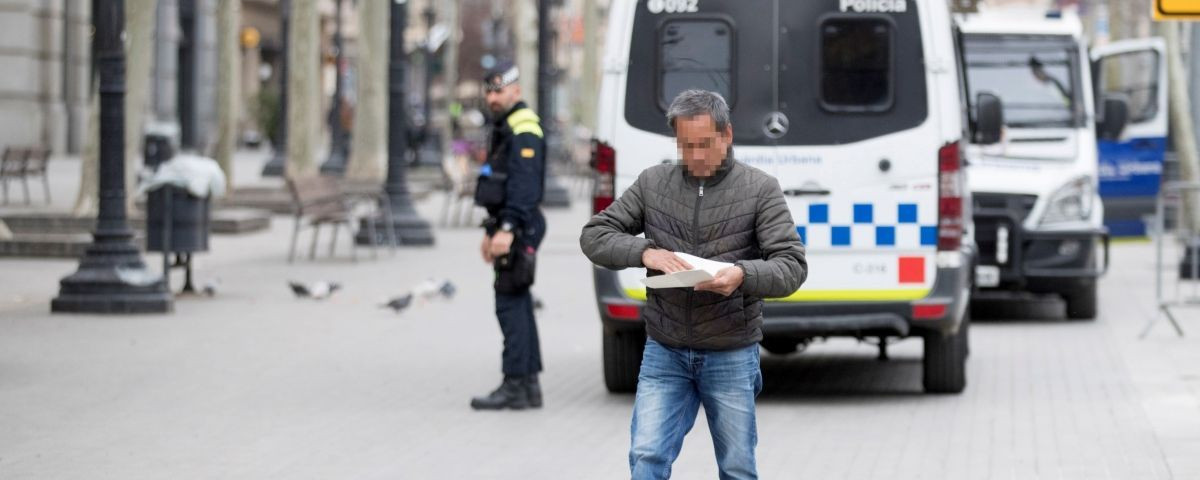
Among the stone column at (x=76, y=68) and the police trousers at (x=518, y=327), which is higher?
the stone column at (x=76, y=68)

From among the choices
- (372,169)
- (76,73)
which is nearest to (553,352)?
(372,169)

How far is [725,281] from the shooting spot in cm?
552

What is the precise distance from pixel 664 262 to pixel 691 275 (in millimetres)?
124

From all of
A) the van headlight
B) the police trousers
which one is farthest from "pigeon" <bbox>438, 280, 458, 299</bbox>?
the police trousers

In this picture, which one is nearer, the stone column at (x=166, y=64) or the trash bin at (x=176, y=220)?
the trash bin at (x=176, y=220)

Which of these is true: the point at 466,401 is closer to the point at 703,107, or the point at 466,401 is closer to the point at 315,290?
the point at 703,107

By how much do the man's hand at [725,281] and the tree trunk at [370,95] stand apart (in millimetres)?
28578

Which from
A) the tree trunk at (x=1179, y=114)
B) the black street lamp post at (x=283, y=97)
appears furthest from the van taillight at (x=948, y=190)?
the black street lamp post at (x=283, y=97)

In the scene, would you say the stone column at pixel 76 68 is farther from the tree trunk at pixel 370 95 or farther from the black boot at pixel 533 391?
the black boot at pixel 533 391

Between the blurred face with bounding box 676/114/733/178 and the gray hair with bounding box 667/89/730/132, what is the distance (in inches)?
0.4

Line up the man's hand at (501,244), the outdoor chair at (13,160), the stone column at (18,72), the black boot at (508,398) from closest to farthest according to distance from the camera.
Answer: the man's hand at (501,244) → the black boot at (508,398) → the outdoor chair at (13,160) → the stone column at (18,72)

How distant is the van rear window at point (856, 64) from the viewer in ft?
33.4

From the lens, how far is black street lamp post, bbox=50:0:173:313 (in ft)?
46.3

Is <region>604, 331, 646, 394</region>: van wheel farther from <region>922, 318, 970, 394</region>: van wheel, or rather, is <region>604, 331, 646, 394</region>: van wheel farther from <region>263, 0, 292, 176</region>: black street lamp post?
<region>263, 0, 292, 176</region>: black street lamp post
